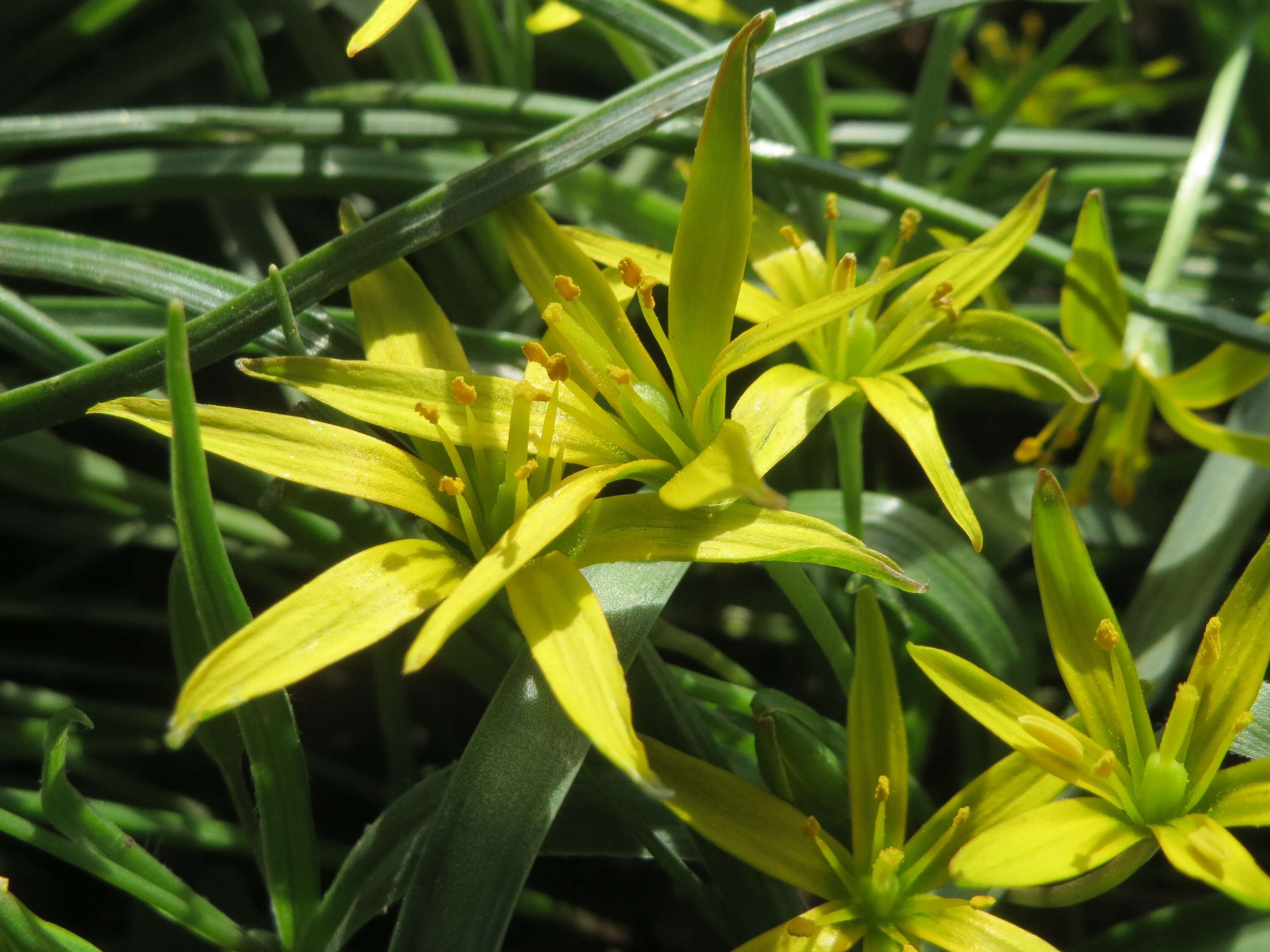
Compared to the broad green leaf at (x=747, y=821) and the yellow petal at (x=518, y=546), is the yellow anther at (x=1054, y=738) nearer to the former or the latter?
the broad green leaf at (x=747, y=821)

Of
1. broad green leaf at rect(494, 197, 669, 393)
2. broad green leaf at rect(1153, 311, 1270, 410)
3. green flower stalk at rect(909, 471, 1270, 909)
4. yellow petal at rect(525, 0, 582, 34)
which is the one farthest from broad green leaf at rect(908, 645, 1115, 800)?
yellow petal at rect(525, 0, 582, 34)

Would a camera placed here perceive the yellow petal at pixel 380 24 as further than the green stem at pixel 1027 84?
No

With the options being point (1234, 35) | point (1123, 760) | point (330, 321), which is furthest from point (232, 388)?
point (1234, 35)

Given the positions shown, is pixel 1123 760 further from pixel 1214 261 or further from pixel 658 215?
pixel 1214 261

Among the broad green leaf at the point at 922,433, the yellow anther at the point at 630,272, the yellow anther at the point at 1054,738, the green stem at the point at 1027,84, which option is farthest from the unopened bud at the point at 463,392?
the green stem at the point at 1027,84

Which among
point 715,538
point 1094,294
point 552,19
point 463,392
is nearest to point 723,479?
point 715,538

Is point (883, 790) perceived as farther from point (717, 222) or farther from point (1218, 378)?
point (1218, 378)
